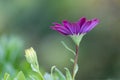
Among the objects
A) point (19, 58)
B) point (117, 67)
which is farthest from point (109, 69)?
point (19, 58)

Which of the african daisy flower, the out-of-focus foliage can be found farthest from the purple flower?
the out-of-focus foliage

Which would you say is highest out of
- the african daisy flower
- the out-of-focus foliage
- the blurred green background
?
the african daisy flower

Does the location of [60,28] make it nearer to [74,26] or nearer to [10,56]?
[74,26]

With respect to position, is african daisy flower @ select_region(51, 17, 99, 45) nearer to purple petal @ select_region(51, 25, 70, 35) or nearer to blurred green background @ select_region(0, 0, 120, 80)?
purple petal @ select_region(51, 25, 70, 35)

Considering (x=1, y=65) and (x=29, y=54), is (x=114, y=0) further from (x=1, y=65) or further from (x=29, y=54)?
(x=29, y=54)

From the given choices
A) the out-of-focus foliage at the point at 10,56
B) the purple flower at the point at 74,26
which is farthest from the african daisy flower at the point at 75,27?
the out-of-focus foliage at the point at 10,56

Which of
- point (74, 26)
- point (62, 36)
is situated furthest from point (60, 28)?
point (62, 36)
